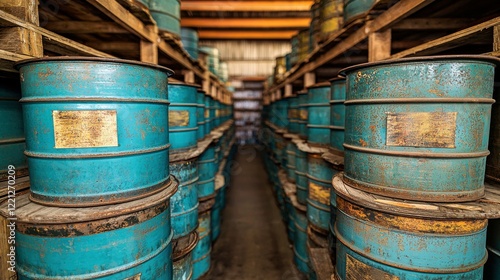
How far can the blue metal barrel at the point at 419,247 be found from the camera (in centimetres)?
162

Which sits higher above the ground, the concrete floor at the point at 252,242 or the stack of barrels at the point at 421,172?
the stack of barrels at the point at 421,172

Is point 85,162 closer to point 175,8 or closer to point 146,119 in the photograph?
point 146,119

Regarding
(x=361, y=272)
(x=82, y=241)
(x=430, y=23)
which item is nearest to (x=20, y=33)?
(x=82, y=241)

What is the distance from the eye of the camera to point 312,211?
3553mm

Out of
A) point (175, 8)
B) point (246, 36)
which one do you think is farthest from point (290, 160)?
point (246, 36)

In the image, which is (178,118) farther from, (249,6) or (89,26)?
(249,6)

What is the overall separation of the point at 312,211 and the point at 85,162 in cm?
278

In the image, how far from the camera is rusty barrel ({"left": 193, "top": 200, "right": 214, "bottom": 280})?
153 inches

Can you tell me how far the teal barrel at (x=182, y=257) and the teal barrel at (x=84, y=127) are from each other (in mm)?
1270

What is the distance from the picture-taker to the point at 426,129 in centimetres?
166

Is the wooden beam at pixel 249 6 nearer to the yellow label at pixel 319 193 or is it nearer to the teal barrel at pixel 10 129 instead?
the yellow label at pixel 319 193

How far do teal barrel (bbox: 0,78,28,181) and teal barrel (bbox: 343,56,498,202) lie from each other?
9.80ft

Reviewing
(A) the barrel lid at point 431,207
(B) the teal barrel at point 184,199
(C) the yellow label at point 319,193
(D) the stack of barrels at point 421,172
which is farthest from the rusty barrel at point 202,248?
(A) the barrel lid at point 431,207

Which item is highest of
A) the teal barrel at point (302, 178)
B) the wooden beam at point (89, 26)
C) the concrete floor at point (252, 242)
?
the wooden beam at point (89, 26)
